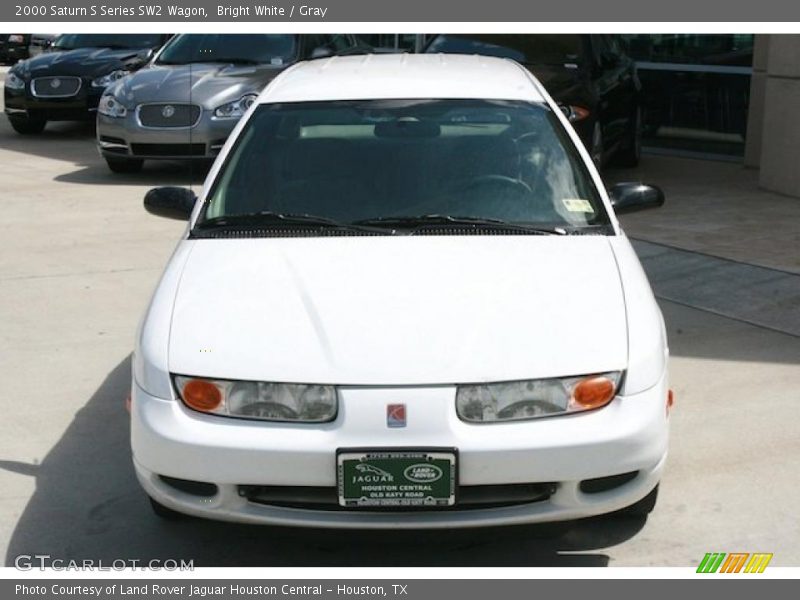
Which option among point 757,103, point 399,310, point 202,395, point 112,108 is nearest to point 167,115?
point 112,108

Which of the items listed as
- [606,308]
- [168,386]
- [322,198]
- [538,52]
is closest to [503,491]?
[606,308]

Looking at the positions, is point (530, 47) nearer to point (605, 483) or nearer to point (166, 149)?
point (166, 149)

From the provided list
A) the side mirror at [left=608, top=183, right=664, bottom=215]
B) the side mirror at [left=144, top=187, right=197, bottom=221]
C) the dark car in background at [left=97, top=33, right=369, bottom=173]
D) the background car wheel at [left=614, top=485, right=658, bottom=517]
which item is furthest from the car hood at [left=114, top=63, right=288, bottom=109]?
the background car wheel at [left=614, top=485, right=658, bottom=517]

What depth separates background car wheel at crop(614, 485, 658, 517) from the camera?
4.31m

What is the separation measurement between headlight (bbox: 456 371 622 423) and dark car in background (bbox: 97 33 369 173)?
8.29 meters

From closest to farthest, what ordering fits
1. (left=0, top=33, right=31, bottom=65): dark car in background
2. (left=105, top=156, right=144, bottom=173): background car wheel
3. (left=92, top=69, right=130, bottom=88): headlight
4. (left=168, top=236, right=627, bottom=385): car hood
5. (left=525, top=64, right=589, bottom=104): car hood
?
(left=168, top=236, right=627, bottom=385): car hood
(left=525, top=64, right=589, bottom=104): car hood
(left=105, top=156, right=144, bottom=173): background car wheel
(left=92, top=69, right=130, bottom=88): headlight
(left=0, top=33, right=31, bottom=65): dark car in background

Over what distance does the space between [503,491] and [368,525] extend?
1.34 feet

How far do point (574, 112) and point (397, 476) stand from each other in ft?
24.5

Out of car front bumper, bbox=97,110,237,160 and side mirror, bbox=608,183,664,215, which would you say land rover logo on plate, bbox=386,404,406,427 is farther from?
car front bumper, bbox=97,110,237,160

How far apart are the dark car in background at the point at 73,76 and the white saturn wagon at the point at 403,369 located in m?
11.2

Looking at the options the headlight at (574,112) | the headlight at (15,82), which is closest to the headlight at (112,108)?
the headlight at (15,82)

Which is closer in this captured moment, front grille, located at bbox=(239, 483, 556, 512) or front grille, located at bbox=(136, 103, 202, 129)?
front grille, located at bbox=(239, 483, 556, 512)

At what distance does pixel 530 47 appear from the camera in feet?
37.7

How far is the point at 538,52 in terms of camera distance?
450 inches
